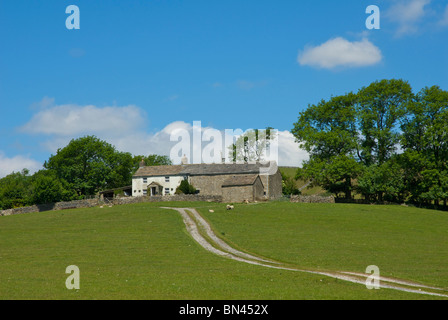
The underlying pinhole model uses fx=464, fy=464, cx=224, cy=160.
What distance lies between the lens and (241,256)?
103 feet

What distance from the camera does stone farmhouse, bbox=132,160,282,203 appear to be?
250 ft

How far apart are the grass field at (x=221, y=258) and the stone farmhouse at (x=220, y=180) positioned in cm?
1345

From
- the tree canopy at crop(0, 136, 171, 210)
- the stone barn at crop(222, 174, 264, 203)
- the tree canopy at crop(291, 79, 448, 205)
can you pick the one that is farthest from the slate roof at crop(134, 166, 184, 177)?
the tree canopy at crop(291, 79, 448, 205)

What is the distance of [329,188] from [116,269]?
56398mm

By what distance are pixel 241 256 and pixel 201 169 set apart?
178 feet

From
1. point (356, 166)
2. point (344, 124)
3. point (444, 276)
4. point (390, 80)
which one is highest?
point (390, 80)

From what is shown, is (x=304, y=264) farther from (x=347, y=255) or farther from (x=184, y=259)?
(x=184, y=259)

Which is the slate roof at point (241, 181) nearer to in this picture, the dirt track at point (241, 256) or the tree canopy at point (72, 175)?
Result: the dirt track at point (241, 256)

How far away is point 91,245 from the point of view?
36.1 metres

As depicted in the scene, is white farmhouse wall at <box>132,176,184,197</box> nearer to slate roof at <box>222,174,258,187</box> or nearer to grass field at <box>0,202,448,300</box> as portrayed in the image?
slate roof at <box>222,174,258,187</box>

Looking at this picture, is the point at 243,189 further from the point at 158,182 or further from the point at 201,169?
the point at 158,182

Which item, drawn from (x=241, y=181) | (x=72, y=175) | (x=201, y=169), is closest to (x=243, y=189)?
(x=241, y=181)

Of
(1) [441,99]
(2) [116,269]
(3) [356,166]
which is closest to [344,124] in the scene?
(3) [356,166]

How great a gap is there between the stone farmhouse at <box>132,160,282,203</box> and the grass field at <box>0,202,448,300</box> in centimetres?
1345
